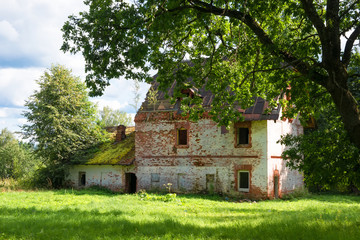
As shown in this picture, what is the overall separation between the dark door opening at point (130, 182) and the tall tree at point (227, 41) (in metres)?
15.3

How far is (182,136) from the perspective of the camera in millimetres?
26031

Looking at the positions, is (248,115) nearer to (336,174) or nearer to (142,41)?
(336,174)

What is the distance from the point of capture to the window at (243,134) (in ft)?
77.3

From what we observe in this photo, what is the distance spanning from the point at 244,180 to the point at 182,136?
5516mm

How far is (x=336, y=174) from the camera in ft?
36.1

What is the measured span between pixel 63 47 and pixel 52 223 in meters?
5.56

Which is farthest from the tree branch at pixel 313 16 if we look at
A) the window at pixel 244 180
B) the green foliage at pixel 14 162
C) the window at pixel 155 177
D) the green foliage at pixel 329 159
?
the green foliage at pixel 14 162

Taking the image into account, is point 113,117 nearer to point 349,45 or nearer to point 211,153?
point 211,153

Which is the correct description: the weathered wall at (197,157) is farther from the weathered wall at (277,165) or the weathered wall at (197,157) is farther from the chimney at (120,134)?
the chimney at (120,134)

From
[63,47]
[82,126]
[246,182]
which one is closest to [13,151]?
[82,126]

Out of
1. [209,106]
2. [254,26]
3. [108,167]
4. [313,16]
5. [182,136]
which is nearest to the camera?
[313,16]

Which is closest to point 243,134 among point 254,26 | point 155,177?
point 155,177

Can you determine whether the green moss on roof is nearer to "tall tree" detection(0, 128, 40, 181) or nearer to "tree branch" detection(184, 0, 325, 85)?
"tree branch" detection(184, 0, 325, 85)

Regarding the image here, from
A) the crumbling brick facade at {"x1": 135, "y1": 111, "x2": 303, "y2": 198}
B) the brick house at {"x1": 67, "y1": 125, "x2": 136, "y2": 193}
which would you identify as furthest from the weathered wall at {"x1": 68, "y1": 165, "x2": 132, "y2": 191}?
the crumbling brick facade at {"x1": 135, "y1": 111, "x2": 303, "y2": 198}
